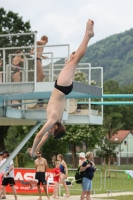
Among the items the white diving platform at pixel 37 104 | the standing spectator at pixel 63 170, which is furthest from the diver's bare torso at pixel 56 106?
the standing spectator at pixel 63 170

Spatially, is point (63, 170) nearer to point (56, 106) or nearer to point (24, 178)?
point (24, 178)

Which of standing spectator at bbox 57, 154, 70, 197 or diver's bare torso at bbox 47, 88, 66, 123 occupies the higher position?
diver's bare torso at bbox 47, 88, 66, 123

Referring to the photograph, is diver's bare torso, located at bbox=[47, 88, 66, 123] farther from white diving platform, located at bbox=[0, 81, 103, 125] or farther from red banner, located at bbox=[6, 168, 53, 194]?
red banner, located at bbox=[6, 168, 53, 194]

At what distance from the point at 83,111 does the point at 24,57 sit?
5.50m

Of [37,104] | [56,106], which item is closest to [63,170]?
[37,104]

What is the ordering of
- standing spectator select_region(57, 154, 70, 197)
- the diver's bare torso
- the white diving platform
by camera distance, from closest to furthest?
the diver's bare torso < the white diving platform < standing spectator select_region(57, 154, 70, 197)

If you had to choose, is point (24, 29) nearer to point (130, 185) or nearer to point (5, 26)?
point (5, 26)

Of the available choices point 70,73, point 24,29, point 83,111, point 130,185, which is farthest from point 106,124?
point 70,73

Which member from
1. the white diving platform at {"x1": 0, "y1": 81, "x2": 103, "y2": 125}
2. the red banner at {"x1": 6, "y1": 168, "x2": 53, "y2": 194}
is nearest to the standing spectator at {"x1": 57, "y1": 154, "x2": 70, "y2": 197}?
the white diving platform at {"x1": 0, "y1": 81, "x2": 103, "y2": 125}

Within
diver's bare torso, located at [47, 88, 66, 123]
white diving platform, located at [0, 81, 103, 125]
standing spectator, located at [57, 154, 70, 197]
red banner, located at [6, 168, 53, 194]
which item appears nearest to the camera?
diver's bare torso, located at [47, 88, 66, 123]

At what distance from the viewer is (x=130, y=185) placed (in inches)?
1069

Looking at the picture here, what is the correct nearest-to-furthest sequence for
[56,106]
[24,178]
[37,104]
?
[56,106] → [37,104] → [24,178]

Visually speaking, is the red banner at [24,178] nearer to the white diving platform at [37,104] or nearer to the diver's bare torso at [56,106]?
the white diving platform at [37,104]

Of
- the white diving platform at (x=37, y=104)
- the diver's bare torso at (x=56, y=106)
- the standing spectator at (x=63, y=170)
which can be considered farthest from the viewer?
the standing spectator at (x=63, y=170)
